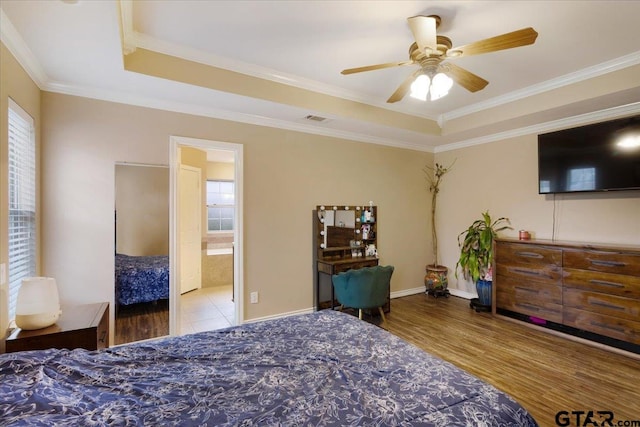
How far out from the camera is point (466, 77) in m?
2.43

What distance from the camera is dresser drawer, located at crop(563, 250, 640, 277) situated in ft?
9.52

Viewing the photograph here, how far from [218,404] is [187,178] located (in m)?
3.60

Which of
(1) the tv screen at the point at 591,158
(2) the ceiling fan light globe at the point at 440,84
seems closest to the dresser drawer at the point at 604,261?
(1) the tv screen at the point at 591,158

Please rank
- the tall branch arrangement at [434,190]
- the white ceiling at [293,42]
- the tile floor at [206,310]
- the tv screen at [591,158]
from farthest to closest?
the tall branch arrangement at [434,190] < the tile floor at [206,310] < the tv screen at [591,158] < the white ceiling at [293,42]

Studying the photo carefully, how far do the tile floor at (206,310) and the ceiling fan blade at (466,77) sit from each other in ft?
11.5

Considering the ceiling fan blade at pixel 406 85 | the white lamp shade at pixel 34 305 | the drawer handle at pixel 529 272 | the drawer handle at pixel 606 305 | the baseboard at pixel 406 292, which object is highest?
the ceiling fan blade at pixel 406 85

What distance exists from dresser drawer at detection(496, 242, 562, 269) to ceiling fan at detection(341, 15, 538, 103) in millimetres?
2177

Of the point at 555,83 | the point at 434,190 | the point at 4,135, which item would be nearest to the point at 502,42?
the point at 555,83

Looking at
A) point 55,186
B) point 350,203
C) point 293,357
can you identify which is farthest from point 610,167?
point 55,186

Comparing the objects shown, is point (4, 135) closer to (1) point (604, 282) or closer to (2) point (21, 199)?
(2) point (21, 199)

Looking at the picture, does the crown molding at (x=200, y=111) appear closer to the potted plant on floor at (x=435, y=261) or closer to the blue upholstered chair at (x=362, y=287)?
the potted plant on floor at (x=435, y=261)

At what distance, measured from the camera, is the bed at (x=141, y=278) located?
9.78 ft

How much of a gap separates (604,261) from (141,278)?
15.3 ft

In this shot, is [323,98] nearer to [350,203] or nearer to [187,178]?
[350,203]
